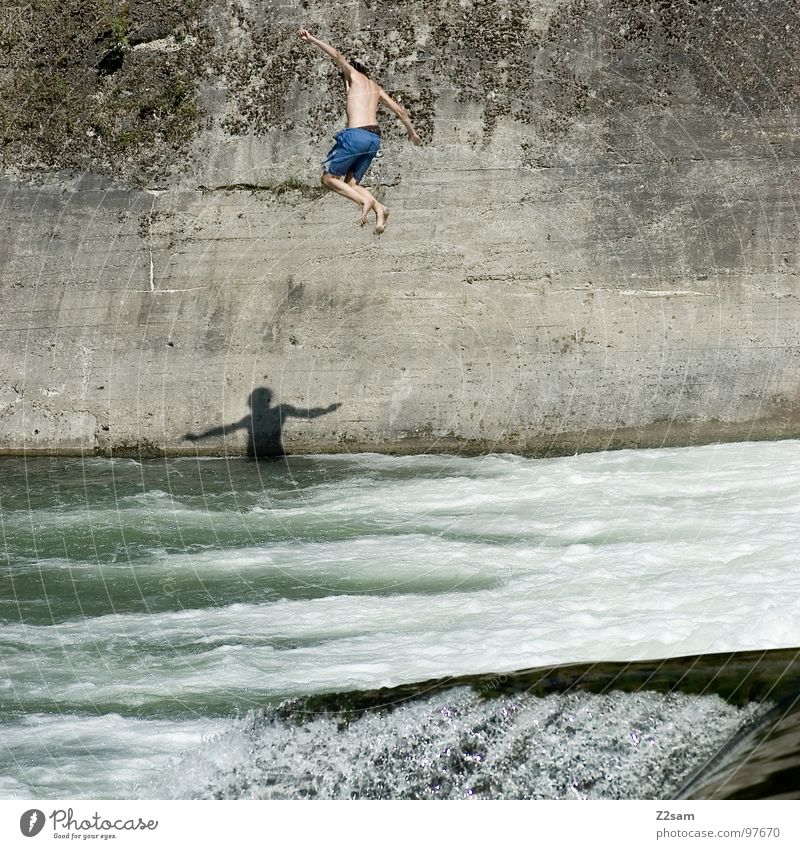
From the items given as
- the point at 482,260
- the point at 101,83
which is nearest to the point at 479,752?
the point at 482,260

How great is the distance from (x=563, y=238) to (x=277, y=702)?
322 inches

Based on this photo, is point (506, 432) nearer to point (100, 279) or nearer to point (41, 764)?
point (100, 279)

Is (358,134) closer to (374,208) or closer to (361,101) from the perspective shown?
(361,101)

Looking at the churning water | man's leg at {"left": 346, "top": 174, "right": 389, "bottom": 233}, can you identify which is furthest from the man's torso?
the churning water

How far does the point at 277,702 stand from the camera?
6.62 meters

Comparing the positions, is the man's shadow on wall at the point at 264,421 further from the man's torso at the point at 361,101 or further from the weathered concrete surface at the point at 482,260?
the man's torso at the point at 361,101

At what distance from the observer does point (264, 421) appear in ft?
43.4

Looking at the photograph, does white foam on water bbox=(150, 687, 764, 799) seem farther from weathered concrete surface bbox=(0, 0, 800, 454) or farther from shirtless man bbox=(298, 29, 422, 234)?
weathered concrete surface bbox=(0, 0, 800, 454)

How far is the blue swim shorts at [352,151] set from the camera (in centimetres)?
870

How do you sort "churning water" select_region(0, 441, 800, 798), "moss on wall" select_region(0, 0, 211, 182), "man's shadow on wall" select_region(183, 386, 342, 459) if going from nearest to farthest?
"churning water" select_region(0, 441, 800, 798), "man's shadow on wall" select_region(183, 386, 342, 459), "moss on wall" select_region(0, 0, 211, 182)

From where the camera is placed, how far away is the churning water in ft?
18.9

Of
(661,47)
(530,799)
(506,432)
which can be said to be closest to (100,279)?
(506,432)

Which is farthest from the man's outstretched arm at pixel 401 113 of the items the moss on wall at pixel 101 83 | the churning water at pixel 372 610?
the moss on wall at pixel 101 83

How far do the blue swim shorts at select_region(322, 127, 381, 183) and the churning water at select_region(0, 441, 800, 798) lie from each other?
11.8 feet
